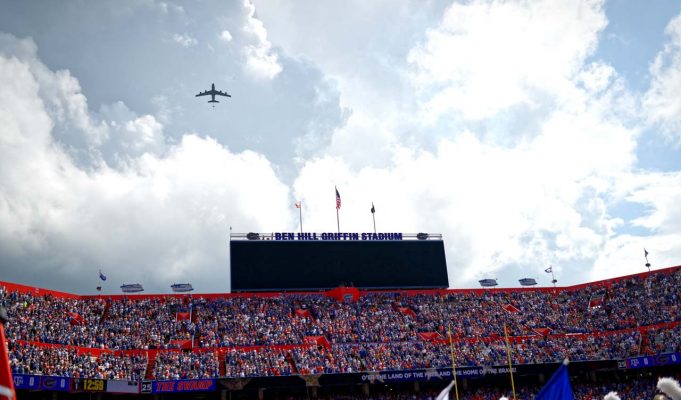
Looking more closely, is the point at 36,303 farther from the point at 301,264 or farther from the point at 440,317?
the point at 440,317

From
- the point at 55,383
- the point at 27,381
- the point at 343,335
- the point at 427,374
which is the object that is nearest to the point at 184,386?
the point at 55,383

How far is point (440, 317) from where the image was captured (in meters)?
68.6

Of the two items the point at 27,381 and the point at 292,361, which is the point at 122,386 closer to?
the point at 27,381

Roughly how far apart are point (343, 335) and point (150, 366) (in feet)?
63.3

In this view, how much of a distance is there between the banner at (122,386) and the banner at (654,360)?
46605 mm

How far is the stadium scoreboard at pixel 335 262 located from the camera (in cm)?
6756

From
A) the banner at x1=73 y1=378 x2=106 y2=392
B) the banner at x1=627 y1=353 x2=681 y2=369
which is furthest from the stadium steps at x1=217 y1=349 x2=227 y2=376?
the banner at x1=627 y1=353 x2=681 y2=369

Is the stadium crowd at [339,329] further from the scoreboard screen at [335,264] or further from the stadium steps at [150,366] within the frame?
the scoreboard screen at [335,264]

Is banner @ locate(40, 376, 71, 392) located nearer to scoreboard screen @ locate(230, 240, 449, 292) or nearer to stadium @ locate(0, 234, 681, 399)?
stadium @ locate(0, 234, 681, 399)

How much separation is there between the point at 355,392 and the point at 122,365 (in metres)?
21.4

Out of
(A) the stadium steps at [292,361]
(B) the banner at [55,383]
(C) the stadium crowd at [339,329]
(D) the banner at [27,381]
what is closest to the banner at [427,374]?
(C) the stadium crowd at [339,329]

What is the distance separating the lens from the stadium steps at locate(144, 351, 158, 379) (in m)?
51.5

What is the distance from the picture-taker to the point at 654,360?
60000mm

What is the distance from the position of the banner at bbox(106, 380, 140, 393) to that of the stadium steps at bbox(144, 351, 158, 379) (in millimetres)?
1939
